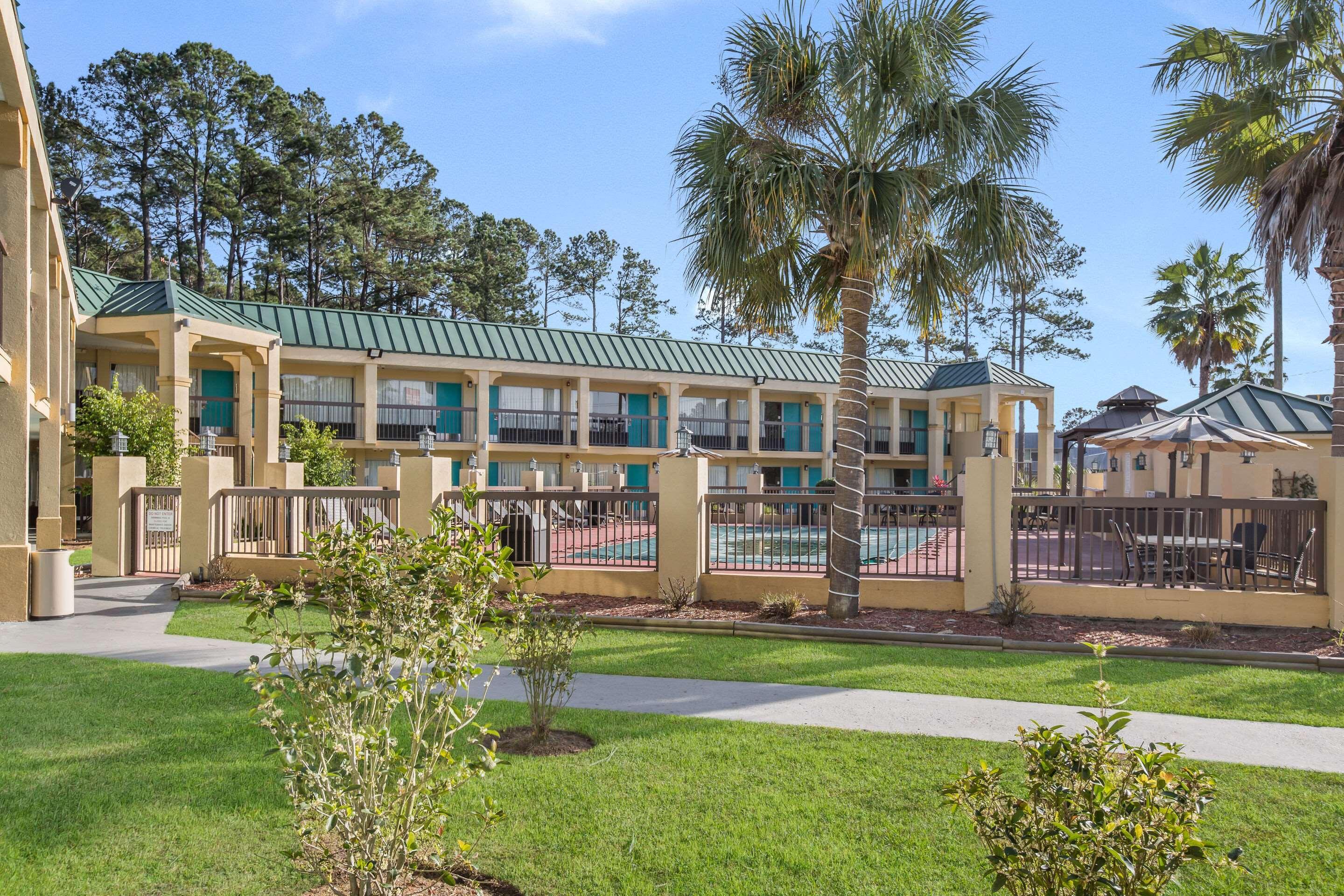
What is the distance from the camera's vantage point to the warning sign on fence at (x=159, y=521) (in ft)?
49.7

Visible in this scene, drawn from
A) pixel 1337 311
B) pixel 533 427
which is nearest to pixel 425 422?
pixel 533 427

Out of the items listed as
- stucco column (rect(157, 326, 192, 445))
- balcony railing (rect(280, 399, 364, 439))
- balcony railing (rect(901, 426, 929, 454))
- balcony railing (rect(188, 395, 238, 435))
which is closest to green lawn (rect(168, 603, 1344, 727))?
→ stucco column (rect(157, 326, 192, 445))

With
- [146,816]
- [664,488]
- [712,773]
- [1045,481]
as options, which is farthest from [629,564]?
[1045,481]

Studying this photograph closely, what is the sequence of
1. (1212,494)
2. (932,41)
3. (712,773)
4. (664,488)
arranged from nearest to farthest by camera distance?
(712,773) < (932,41) < (664,488) < (1212,494)

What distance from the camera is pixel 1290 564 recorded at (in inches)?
427

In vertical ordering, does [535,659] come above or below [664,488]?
below

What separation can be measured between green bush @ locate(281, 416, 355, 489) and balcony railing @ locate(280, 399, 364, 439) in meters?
1.45

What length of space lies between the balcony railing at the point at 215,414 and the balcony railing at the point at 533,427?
328 inches

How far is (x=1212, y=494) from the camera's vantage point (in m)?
20.6

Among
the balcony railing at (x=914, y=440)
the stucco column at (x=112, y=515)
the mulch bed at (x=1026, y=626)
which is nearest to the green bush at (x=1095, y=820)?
the mulch bed at (x=1026, y=626)

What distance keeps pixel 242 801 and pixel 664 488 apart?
820 cm

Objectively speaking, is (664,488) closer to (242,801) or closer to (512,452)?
(242,801)

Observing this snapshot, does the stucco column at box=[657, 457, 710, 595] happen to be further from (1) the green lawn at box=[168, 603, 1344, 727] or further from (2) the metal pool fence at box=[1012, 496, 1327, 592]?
(2) the metal pool fence at box=[1012, 496, 1327, 592]

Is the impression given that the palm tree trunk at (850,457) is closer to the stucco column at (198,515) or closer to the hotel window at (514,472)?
the stucco column at (198,515)
